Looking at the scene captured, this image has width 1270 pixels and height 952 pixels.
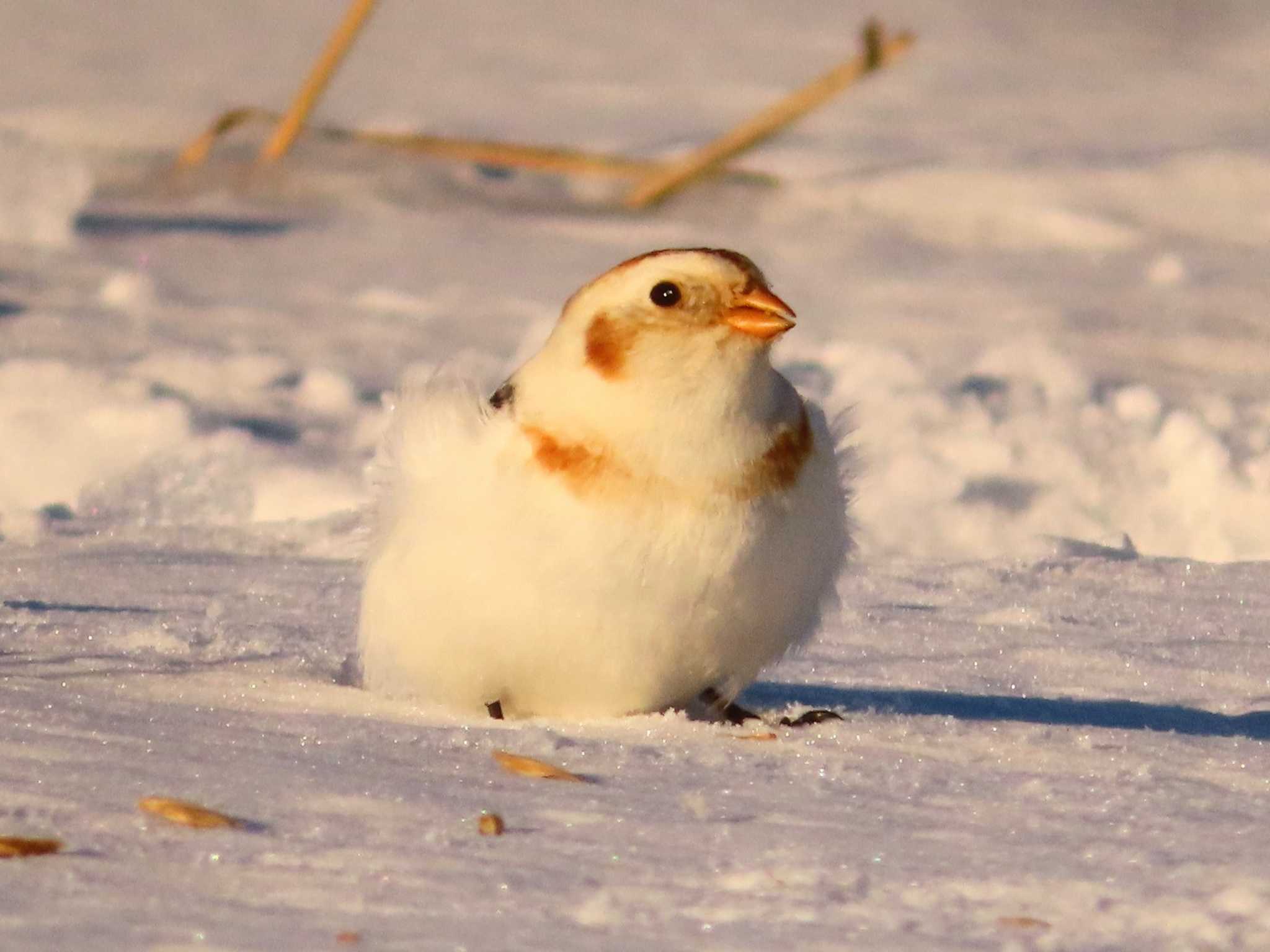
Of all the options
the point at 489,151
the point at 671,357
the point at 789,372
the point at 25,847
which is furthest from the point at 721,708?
the point at 489,151

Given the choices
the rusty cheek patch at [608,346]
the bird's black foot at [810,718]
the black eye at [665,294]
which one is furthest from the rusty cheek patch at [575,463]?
the bird's black foot at [810,718]

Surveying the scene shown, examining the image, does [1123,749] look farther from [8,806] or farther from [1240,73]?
[1240,73]

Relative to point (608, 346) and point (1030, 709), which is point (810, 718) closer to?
point (1030, 709)

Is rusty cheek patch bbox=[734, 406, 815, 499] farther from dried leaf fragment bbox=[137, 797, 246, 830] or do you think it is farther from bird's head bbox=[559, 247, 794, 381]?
dried leaf fragment bbox=[137, 797, 246, 830]

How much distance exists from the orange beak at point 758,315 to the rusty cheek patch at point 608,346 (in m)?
0.15

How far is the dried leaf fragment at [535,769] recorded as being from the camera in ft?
8.89

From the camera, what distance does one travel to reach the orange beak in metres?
3.04

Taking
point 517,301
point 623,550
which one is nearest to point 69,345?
point 517,301

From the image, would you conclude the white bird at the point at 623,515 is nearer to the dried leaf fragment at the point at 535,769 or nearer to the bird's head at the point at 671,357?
the bird's head at the point at 671,357

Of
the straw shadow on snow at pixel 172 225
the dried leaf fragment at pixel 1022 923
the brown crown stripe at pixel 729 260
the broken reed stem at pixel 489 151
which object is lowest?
the dried leaf fragment at pixel 1022 923

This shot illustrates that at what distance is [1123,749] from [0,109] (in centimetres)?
662

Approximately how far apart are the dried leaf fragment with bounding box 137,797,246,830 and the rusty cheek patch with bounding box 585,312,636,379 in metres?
0.97

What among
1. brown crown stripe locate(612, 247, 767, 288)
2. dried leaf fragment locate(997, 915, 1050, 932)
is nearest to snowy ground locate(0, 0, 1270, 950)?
dried leaf fragment locate(997, 915, 1050, 932)

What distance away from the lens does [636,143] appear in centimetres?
843
